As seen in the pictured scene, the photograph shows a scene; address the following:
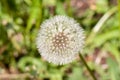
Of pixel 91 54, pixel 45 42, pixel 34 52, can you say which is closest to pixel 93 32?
pixel 91 54

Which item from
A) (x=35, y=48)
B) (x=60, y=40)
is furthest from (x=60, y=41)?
(x=35, y=48)

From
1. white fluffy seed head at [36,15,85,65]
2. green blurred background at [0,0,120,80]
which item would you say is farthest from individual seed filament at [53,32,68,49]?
green blurred background at [0,0,120,80]

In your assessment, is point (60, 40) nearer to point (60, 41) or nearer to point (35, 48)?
point (60, 41)

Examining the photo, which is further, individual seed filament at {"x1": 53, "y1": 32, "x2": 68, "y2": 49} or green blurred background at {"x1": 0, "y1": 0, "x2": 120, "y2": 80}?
green blurred background at {"x1": 0, "y1": 0, "x2": 120, "y2": 80}

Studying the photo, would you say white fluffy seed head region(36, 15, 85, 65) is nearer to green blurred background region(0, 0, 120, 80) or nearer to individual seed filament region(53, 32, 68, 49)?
individual seed filament region(53, 32, 68, 49)

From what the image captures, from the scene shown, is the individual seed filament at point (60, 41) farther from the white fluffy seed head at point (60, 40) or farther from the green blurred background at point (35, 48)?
the green blurred background at point (35, 48)

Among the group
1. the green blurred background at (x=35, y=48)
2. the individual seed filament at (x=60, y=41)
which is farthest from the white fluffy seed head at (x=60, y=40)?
the green blurred background at (x=35, y=48)

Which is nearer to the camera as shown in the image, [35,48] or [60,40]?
[60,40]

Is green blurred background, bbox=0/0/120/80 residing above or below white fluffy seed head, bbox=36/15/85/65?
above

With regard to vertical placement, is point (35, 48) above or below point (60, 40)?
above
